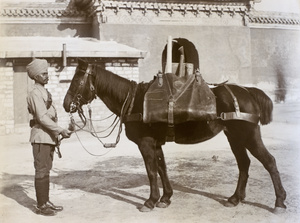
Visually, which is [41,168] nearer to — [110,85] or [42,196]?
[42,196]

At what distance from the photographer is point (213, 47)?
710 inches

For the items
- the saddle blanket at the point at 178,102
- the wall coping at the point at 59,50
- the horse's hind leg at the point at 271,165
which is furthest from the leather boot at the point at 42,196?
the wall coping at the point at 59,50

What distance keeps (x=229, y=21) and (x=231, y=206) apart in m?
14.6

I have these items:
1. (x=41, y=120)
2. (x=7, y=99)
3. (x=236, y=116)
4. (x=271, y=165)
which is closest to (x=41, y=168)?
(x=41, y=120)

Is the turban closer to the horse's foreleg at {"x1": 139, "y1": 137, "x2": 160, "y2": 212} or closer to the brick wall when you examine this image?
the horse's foreleg at {"x1": 139, "y1": 137, "x2": 160, "y2": 212}

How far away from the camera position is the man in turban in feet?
14.9

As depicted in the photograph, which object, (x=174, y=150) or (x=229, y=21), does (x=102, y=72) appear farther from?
(x=229, y=21)

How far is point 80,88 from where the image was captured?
15.7ft

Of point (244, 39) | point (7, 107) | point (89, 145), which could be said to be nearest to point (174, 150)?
point (89, 145)

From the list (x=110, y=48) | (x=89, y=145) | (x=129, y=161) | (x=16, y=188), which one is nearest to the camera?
(x=16, y=188)

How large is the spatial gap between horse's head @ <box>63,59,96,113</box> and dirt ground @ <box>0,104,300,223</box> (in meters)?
1.30

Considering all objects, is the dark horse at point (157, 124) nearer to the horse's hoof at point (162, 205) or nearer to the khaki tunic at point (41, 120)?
the horse's hoof at point (162, 205)

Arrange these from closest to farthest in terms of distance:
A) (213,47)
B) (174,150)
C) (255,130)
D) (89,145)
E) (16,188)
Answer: (255,130) → (16,188) → (174,150) → (89,145) → (213,47)

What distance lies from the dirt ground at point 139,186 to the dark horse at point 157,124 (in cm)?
29
